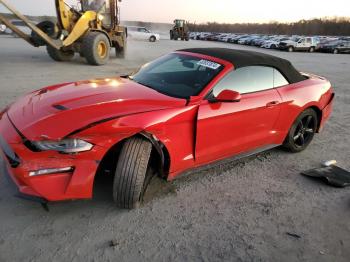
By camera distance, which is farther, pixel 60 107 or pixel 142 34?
pixel 142 34

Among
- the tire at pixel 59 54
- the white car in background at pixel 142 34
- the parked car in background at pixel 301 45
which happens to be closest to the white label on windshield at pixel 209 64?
the tire at pixel 59 54

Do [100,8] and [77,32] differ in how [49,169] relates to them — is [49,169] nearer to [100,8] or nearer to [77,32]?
[77,32]

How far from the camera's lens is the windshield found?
382 cm

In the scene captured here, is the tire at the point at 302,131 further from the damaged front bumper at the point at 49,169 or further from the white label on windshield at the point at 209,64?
the damaged front bumper at the point at 49,169

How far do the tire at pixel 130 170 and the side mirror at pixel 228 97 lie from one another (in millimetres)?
961

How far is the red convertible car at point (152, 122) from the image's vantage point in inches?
113

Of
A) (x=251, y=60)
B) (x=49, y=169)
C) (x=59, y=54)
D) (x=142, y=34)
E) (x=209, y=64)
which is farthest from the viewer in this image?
(x=142, y=34)

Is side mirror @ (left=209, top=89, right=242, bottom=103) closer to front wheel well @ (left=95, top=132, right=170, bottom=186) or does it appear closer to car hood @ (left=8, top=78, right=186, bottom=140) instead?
car hood @ (left=8, top=78, right=186, bottom=140)

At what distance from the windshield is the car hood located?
202 millimetres

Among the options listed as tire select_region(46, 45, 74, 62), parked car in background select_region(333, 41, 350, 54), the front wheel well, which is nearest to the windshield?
the front wheel well

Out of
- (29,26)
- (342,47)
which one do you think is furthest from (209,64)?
(342,47)

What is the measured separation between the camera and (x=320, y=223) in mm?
3359

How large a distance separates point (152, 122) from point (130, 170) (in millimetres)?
494

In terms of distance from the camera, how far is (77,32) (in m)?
13.0
